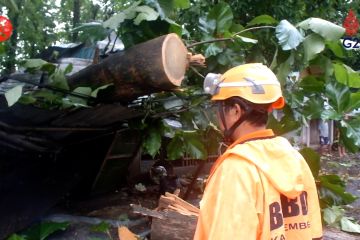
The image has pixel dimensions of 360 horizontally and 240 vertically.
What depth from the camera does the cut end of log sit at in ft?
9.45

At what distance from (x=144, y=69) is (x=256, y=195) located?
1.66m

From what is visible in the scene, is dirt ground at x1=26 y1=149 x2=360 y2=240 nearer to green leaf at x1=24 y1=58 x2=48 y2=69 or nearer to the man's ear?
green leaf at x1=24 y1=58 x2=48 y2=69

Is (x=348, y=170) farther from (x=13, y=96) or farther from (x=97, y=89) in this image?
(x=13, y=96)

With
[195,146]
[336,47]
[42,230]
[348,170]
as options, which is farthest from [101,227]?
[348,170]

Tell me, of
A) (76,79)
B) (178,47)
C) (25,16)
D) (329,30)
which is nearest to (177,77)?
(178,47)

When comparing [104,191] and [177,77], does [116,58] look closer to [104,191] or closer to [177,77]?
[177,77]

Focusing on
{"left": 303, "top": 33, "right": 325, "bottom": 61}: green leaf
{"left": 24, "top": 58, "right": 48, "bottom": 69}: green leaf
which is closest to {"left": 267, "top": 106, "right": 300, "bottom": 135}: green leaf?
{"left": 303, "top": 33, "right": 325, "bottom": 61}: green leaf

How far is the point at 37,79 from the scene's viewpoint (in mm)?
3521

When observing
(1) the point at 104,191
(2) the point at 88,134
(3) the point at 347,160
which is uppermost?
(2) the point at 88,134

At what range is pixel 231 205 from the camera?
1.43 metres

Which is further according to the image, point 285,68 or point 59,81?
point 285,68

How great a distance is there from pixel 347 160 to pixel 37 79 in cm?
1270

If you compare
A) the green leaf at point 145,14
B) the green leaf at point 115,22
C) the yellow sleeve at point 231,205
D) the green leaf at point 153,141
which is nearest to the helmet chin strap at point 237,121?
the yellow sleeve at point 231,205

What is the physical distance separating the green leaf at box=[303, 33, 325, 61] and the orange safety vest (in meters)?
1.74
